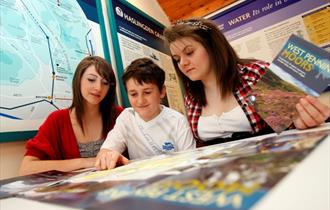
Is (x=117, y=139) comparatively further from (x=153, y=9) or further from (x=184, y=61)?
(x=153, y=9)

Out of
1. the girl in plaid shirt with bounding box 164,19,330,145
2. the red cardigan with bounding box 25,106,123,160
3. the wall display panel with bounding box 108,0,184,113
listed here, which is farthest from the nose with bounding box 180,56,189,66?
the wall display panel with bounding box 108,0,184,113

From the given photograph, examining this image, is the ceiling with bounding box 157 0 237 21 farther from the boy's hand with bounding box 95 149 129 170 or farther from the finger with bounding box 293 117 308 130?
the boy's hand with bounding box 95 149 129 170

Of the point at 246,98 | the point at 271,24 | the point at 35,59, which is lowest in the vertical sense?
the point at 246,98

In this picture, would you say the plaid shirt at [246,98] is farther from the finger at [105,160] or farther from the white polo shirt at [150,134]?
the finger at [105,160]

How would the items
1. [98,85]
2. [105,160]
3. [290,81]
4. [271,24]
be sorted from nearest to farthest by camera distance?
[290,81] < [105,160] < [98,85] < [271,24]

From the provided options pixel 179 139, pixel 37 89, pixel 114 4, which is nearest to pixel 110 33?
pixel 114 4

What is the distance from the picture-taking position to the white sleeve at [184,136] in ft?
2.67

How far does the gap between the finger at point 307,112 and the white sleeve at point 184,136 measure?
0.35 metres

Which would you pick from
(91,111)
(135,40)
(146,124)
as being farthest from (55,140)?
(135,40)

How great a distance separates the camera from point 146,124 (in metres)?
0.93

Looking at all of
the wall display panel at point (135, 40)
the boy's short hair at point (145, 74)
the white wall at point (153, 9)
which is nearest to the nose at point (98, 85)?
the boy's short hair at point (145, 74)

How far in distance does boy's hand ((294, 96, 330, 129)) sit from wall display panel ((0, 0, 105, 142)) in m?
0.93

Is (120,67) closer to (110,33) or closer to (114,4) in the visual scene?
(110,33)

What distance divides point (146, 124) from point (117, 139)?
0.13 m
